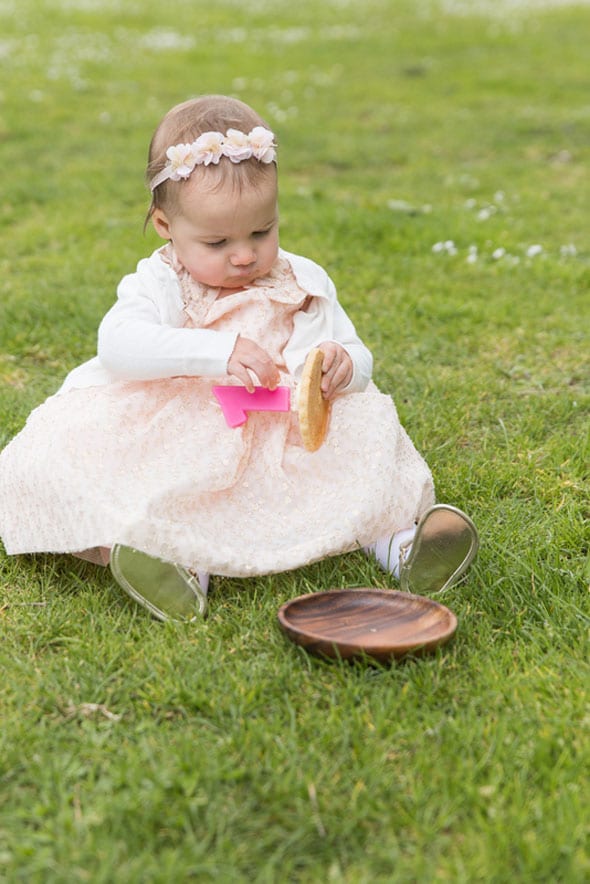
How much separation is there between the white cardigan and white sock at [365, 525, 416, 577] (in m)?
0.46

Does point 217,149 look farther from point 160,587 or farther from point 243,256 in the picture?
point 160,587

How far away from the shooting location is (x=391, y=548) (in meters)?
2.75

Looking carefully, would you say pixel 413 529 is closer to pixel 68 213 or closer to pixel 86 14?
pixel 68 213

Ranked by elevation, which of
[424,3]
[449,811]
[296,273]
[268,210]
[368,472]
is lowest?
[449,811]

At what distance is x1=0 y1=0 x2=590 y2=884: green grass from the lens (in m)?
1.85

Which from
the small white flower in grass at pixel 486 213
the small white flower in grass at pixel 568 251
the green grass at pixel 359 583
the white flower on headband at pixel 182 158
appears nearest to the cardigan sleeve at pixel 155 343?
the white flower on headband at pixel 182 158

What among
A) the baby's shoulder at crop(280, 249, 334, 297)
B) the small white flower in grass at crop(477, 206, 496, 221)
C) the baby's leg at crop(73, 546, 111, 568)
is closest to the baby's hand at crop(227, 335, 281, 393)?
the baby's shoulder at crop(280, 249, 334, 297)

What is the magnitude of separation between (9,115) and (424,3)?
32.2 feet

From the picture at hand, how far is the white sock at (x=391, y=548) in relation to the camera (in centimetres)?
273

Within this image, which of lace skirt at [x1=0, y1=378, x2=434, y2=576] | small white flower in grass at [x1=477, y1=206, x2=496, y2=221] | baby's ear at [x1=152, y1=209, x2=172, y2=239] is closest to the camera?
lace skirt at [x1=0, y1=378, x2=434, y2=576]

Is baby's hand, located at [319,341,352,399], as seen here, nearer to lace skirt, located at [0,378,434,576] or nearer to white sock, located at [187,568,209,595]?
lace skirt, located at [0,378,434,576]

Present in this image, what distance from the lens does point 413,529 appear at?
2.79 metres

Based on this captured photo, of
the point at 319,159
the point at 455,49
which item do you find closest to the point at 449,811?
the point at 319,159

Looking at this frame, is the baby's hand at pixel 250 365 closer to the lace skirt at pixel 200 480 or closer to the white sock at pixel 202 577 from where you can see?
the lace skirt at pixel 200 480
